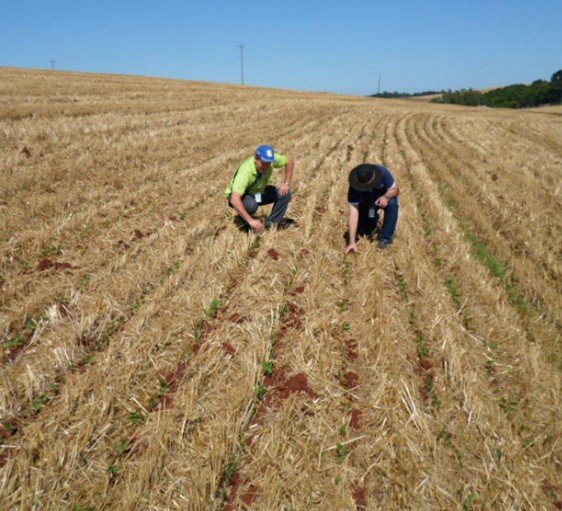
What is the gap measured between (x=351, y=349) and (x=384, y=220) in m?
2.76

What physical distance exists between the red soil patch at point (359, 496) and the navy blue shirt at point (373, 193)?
391 cm

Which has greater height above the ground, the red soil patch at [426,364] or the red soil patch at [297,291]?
the red soil patch at [297,291]

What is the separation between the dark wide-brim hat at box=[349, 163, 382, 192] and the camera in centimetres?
532

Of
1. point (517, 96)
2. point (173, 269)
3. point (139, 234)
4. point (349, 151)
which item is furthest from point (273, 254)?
point (517, 96)

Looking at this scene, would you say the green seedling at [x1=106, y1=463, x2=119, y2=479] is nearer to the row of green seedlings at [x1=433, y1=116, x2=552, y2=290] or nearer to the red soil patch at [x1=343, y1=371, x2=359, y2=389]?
the red soil patch at [x1=343, y1=371, x2=359, y2=389]

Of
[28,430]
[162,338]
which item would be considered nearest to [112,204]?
[162,338]

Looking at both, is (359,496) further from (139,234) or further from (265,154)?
(139,234)

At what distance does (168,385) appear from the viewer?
3.20 meters

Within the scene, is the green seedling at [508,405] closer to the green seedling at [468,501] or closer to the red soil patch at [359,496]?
the green seedling at [468,501]

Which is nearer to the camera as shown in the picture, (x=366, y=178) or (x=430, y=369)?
(x=430, y=369)

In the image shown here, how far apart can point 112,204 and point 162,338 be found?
4351mm

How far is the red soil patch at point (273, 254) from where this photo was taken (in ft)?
17.7

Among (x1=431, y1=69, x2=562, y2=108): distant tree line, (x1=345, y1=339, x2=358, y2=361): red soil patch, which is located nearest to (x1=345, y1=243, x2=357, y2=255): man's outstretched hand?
(x1=345, y1=339, x2=358, y2=361): red soil patch

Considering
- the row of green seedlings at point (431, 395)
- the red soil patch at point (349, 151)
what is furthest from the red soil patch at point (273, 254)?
the red soil patch at point (349, 151)
